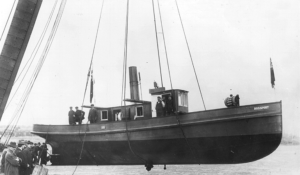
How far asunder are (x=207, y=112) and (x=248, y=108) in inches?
51.7

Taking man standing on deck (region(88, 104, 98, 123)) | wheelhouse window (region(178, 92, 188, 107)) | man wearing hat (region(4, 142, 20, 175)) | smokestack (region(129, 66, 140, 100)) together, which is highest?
smokestack (region(129, 66, 140, 100))

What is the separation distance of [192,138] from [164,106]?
70.6 inches

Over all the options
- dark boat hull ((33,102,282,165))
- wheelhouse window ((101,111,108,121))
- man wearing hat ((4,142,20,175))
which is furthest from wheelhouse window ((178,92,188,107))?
man wearing hat ((4,142,20,175))

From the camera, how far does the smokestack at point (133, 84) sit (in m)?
12.9

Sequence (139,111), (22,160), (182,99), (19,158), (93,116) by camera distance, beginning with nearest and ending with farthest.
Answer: (19,158) < (22,160) < (182,99) < (139,111) < (93,116)

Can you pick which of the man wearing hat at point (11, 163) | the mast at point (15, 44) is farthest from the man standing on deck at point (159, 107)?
the mast at point (15, 44)

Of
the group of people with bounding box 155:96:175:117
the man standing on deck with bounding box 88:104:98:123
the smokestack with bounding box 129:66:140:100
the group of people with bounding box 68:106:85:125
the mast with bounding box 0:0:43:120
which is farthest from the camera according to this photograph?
the group of people with bounding box 68:106:85:125

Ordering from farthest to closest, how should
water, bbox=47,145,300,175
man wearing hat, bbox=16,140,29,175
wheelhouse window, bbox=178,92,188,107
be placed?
water, bbox=47,145,300,175
wheelhouse window, bbox=178,92,188,107
man wearing hat, bbox=16,140,29,175

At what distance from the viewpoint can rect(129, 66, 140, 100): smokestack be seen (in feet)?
42.3

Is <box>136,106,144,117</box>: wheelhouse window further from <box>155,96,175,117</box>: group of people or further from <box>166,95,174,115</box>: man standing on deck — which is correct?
<box>166,95,174,115</box>: man standing on deck

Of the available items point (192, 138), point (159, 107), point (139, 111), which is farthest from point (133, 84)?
point (192, 138)

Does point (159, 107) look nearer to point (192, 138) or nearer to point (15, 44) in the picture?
point (192, 138)

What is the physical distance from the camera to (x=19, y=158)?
8.74 m

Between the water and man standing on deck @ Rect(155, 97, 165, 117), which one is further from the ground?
man standing on deck @ Rect(155, 97, 165, 117)
